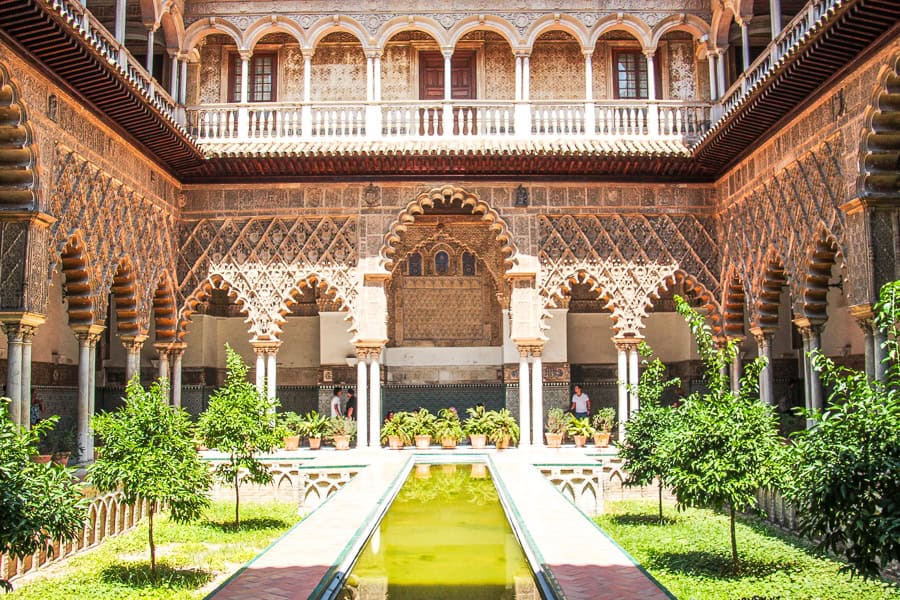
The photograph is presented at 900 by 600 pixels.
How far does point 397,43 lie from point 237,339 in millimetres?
7777

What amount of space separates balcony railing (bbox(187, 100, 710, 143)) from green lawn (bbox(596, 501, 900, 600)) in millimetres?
7801

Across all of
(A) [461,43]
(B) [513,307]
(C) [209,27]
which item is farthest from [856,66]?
(C) [209,27]

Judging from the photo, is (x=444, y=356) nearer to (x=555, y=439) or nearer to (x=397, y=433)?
(x=397, y=433)

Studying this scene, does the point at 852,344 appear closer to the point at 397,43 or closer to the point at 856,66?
the point at 856,66

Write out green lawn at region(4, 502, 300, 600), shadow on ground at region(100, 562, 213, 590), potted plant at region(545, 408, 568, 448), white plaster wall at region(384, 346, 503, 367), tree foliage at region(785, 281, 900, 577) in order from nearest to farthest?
tree foliage at region(785, 281, 900, 577) → green lawn at region(4, 502, 300, 600) → shadow on ground at region(100, 562, 213, 590) → potted plant at region(545, 408, 568, 448) → white plaster wall at region(384, 346, 503, 367)

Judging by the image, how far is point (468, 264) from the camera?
827 inches

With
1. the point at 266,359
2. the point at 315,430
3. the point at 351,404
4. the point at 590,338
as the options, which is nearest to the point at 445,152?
the point at 266,359

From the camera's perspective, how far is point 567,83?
18.4m

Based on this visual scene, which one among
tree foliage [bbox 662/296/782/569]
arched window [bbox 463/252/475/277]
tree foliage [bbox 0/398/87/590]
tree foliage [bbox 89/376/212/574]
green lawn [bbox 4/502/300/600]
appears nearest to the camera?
tree foliage [bbox 0/398/87/590]

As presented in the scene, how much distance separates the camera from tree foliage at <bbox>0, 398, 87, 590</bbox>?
574cm

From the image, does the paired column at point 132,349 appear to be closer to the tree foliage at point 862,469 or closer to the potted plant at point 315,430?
the potted plant at point 315,430

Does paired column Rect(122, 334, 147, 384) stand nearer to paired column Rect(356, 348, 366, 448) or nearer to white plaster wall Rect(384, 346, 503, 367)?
paired column Rect(356, 348, 366, 448)

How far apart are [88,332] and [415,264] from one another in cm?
879

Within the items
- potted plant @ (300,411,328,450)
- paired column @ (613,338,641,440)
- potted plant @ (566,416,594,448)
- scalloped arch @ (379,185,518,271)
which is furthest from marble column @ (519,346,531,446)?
potted plant @ (300,411,328,450)
